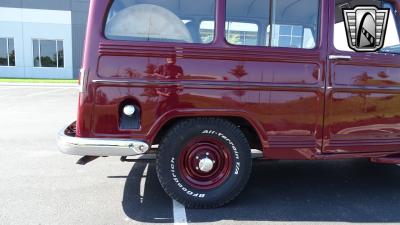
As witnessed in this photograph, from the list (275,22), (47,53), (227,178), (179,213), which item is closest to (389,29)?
(275,22)

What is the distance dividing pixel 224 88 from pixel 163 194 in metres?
1.39

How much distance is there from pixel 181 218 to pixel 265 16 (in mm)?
2112

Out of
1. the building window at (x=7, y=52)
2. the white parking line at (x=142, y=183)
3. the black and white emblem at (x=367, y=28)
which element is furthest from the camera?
the building window at (x=7, y=52)

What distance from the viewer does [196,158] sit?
3.71 metres

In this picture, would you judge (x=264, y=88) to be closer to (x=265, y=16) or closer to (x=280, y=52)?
(x=280, y=52)

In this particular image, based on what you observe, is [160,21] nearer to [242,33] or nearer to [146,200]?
[242,33]

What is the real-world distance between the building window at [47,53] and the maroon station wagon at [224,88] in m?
24.8

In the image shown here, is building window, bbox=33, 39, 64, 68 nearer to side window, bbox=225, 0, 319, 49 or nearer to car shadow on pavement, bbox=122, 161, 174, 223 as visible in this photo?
car shadow on pavement, bbox=122, 161, 174, 223

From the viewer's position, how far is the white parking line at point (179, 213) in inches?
137

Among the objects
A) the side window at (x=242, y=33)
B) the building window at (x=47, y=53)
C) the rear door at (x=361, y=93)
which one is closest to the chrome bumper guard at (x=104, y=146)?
the side window at (x=242, y=33)

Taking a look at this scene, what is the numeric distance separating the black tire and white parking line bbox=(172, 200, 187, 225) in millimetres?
80

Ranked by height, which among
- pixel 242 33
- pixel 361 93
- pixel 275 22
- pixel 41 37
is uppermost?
pixel 41 37

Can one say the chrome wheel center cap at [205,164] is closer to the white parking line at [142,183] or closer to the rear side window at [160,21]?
the white parking line at [142,183]

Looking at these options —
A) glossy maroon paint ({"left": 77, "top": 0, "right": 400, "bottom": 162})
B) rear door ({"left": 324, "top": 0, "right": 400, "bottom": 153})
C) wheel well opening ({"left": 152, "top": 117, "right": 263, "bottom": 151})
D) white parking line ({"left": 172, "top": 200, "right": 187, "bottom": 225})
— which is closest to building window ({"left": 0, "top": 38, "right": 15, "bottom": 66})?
glossy maroon paint ({"left": 77, "top": 0, "right": 400, "bottom": 162})
